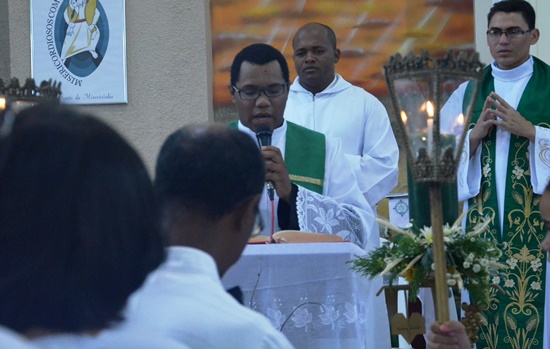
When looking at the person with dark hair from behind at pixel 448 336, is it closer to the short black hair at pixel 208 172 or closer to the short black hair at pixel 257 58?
the short black hair at pixel 208 172

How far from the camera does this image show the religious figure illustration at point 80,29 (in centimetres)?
803

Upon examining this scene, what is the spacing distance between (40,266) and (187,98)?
21.3 feet

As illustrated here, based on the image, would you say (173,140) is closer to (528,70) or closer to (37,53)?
(528,70)

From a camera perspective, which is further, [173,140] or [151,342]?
[173,140]

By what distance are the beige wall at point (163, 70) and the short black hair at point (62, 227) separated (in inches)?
252

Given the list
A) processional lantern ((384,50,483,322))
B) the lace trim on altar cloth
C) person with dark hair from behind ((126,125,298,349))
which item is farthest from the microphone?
person with dark hair from behind ((126,125,298,349))

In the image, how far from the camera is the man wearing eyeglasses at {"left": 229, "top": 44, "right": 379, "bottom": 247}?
463 centimetres

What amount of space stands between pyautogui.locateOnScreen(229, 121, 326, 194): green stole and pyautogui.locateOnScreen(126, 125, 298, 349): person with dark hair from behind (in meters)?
2.70

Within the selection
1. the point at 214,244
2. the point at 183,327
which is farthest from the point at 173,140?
the point at 183,327

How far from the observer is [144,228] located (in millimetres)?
1531

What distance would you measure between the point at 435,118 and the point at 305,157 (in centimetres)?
256

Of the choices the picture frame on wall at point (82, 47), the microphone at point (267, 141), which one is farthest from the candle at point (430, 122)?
the picture frame on wall at point (82, 47)

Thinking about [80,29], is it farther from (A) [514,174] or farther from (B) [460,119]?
(B) [460,119]

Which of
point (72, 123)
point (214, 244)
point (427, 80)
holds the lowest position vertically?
point (214, 244)
